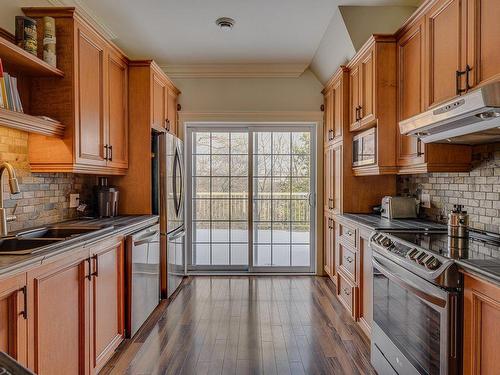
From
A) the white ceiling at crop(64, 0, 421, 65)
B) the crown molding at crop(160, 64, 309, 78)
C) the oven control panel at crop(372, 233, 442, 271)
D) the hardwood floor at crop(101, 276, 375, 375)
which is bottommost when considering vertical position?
the hardwood floor at crop(101, 276, 375, 375)

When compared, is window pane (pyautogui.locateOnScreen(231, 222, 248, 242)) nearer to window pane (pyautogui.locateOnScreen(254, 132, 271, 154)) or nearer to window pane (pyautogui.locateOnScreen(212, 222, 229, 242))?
window pane (pyautogui.locateOnScreen(212, 222, 229, 242))

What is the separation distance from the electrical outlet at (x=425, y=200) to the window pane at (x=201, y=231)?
2605mm

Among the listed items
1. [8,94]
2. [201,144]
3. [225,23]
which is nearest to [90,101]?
[8,94]

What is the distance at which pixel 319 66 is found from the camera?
4.04 m

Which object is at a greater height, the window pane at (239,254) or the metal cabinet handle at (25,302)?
the metal cabinet handle at (25,302)

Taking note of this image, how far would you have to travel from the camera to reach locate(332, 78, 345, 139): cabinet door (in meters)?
3.55

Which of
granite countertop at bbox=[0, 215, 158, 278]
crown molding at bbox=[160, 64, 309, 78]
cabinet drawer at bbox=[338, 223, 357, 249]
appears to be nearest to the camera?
granite countertop at bbox=[0, 215, 158, 278]

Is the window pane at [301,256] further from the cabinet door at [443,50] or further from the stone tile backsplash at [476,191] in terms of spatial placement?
the cabinet door at [443,50]

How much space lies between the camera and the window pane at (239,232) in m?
4.53

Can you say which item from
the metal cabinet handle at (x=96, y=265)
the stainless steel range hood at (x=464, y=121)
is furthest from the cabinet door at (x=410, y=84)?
the metal cabinet handle at (x=96, y=265)

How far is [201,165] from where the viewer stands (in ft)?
14.8

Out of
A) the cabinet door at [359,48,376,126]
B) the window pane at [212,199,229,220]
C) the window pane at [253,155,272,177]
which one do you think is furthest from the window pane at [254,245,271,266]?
the cabinet door at [359,48,376,126]

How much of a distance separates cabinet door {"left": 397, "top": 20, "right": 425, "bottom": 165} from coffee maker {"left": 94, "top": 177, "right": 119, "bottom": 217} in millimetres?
2488

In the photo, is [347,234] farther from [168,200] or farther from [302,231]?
[168,200]
